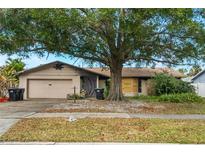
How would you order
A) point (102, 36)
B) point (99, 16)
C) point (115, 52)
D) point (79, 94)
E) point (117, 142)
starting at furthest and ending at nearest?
point (79, 94) → point (115, 52) → point (102, 36) → point (99, 16) → point (117, 142)

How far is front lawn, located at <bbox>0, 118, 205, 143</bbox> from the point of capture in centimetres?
961

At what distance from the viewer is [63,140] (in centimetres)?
944

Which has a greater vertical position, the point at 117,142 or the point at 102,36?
the point at 102,36

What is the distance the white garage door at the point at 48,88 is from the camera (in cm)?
3173

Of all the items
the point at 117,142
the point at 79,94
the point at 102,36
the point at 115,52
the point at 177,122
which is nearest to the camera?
the point at 117,142

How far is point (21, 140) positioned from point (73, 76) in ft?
71.6

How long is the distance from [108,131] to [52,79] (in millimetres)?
21702

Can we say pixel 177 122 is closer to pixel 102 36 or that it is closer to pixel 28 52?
pixel 102 36

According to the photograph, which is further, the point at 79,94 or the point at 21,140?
the point at 79,94

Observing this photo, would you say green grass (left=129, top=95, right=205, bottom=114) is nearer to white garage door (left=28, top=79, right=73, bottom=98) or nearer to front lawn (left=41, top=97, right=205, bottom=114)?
front lawn (left=41, top=97, right=205, bottom=114)

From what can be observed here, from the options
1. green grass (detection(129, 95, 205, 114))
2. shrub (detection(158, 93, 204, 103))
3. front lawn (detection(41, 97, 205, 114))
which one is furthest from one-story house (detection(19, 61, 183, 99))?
front lawn (detection(41, 97, 205, 114))

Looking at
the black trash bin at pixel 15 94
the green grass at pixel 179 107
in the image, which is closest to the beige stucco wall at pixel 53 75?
the black trash bin at pixel 15 94

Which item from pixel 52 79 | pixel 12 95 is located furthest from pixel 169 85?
pixel 12 95
